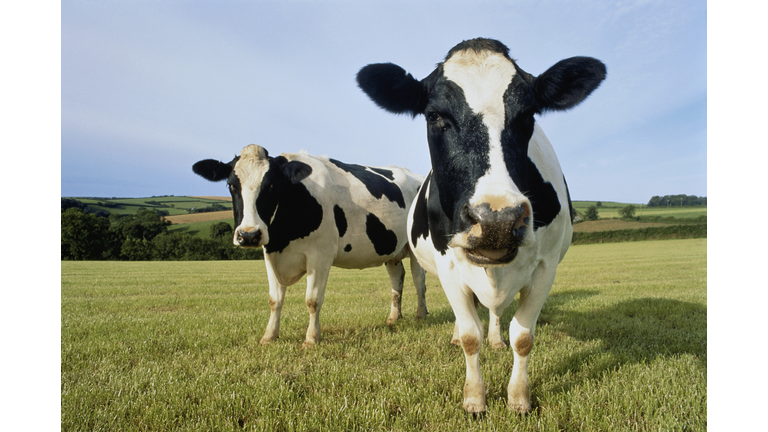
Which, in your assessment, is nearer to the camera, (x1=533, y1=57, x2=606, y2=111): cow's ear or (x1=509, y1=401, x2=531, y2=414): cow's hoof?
(x1=533, y1=57, x2=606, y2=111): cow's ear

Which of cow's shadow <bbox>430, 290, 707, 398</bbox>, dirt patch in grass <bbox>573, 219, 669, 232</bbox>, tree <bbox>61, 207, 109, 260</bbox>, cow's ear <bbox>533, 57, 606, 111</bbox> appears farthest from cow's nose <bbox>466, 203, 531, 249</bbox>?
dirt patch in grass <bbox>573, 219, 669, 232</bbox>

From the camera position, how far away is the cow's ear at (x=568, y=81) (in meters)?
2.52

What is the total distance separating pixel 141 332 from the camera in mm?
5164

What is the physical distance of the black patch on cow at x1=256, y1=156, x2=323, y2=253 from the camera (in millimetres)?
4848

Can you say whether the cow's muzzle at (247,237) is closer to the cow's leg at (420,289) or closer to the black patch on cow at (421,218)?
the black patch on cow at (421,218)

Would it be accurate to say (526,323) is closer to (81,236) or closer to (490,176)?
(490,176)

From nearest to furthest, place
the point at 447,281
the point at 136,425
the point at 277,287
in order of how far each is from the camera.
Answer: the point at 136,425 < the point at 447,281 < the point at 277,287

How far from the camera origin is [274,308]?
16.5ft

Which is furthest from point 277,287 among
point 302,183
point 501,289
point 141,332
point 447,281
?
point 501,289

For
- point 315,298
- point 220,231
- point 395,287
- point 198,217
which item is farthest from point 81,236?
point 315,298

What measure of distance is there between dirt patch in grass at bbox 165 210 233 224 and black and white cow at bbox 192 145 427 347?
139ft

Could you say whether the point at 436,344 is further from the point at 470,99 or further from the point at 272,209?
the point at 470,99

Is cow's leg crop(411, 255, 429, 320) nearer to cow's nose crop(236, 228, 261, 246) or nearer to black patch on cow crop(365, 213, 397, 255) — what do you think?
Result: black patch on cow crop(365, 213, 397, 255)

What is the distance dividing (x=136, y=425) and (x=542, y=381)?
3158 millimetres
